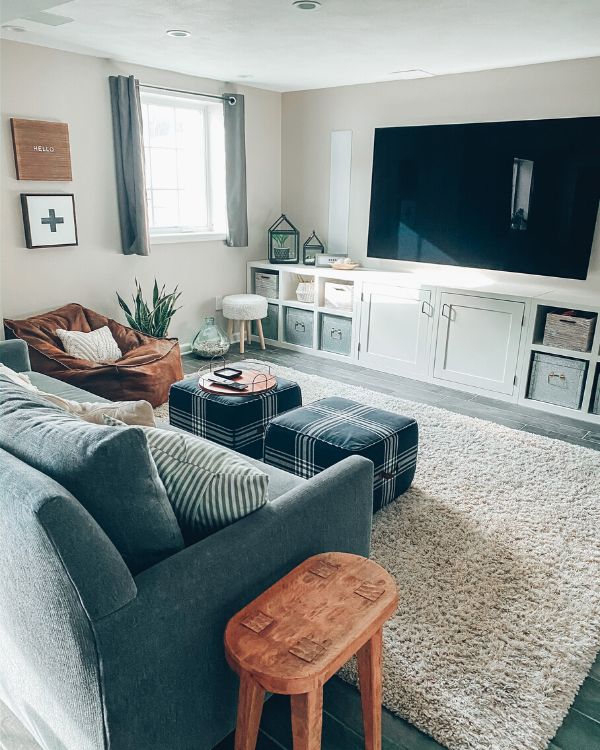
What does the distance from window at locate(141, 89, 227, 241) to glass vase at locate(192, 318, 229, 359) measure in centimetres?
91

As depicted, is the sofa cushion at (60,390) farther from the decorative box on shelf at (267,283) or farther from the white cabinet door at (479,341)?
the decorative box on shelf at (267,283)

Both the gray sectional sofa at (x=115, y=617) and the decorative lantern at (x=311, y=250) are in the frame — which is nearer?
the gray sectional sofa at (x=115, y=617)

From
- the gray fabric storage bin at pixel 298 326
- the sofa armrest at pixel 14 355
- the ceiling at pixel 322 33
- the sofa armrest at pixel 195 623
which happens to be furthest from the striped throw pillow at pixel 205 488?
the gray fabric storage bin at pixel 298 326

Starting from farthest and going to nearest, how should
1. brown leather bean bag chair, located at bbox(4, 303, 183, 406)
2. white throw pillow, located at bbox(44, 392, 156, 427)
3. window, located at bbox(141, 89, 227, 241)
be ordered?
window, located at bbox(141, 89, 227, 241) < brown leather bean bag chair, located at bbox(4, 303, 183, 406) < white throw pillow, located at bbox(44, 392, 156, 427)

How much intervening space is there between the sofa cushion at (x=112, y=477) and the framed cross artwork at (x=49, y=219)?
3.02 meters

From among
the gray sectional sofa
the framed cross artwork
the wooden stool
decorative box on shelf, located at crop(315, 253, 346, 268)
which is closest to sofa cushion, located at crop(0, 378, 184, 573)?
the gray sectional sofa

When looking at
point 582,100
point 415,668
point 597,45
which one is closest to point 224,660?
point 415,668

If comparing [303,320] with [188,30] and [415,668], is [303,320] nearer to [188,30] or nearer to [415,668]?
[188,30]

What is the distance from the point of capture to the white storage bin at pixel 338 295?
500cm

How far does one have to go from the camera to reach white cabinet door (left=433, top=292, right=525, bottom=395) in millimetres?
4093

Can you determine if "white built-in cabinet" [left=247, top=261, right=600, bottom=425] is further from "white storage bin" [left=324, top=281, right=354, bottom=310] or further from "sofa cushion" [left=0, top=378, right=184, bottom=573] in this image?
"sofa cushion" [left=0, top=378, right=184, bottom=573]

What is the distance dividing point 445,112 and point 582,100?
3.27 feet

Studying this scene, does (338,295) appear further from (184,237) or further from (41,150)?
(41,150)

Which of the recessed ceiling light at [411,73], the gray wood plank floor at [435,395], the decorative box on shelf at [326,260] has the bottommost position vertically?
the gray wood plank floor at [435,395]
